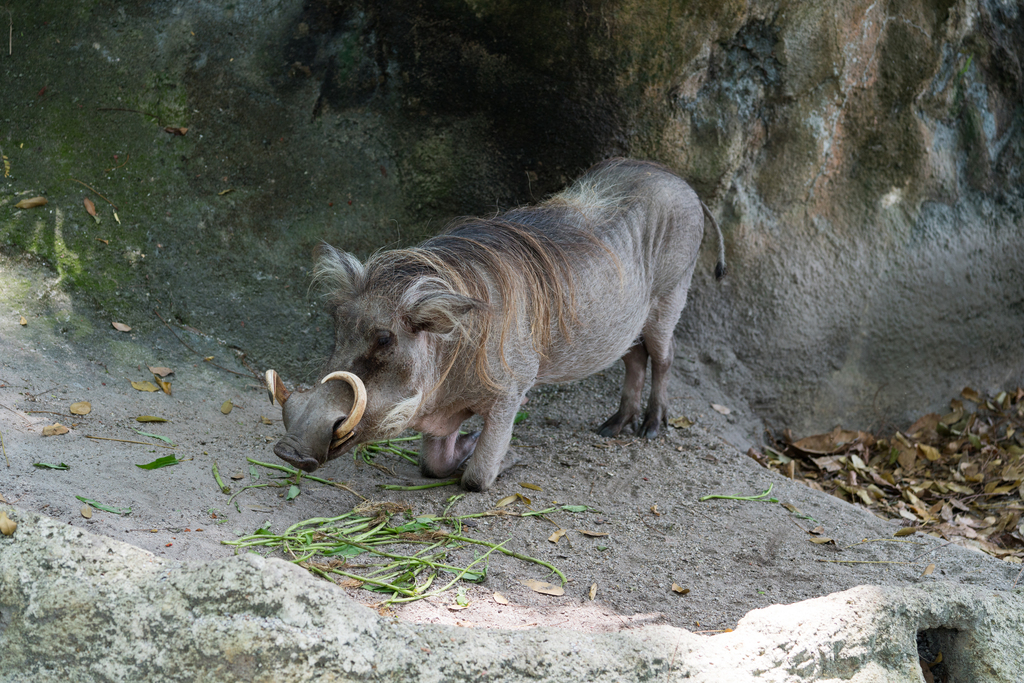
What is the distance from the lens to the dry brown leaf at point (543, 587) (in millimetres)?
2623

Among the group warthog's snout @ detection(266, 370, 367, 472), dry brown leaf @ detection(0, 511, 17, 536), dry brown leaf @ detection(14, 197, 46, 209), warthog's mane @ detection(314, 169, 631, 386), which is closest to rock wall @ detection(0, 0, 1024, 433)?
dry brown leaf @ detection(14, 197, 46, 209)

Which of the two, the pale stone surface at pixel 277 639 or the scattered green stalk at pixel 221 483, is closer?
the pale stone surface at pixel 277 639

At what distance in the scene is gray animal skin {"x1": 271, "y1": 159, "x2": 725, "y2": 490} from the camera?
286 centimetres

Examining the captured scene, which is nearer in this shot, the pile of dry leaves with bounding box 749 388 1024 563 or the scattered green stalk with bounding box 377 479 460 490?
the scattered green stalk with bounding box 377 479 460 490

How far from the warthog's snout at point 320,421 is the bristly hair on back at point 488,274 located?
14.3 inches

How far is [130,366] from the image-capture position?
3.80 metres

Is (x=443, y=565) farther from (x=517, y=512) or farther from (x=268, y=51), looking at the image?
(x=268, y=51)

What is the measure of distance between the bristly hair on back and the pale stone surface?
1.19m

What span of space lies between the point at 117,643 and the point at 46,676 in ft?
0.55

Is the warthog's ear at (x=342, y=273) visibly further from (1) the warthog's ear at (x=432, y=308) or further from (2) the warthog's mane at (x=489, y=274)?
(1) the warthog's ear at (x=432, y=308)

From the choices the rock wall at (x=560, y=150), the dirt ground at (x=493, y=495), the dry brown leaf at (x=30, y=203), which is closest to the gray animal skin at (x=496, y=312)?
the dirt ground at (x=493, y=495)

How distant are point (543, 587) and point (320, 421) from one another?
0.86 m

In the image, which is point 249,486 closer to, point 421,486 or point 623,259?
point 421,486

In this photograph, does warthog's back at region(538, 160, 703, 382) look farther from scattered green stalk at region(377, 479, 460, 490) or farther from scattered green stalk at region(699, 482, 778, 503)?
scattered green stalk at region(699, 482, 778, 503)
